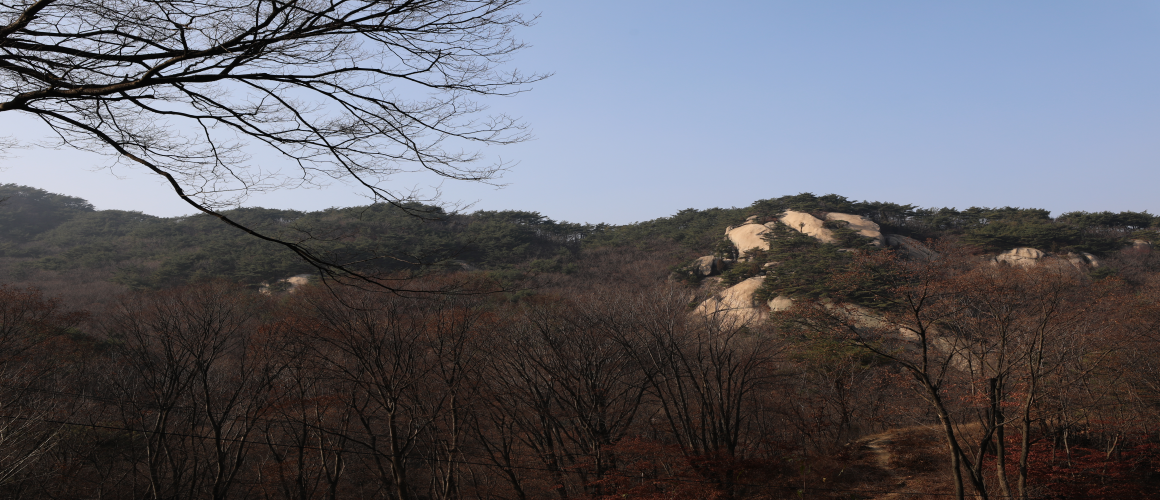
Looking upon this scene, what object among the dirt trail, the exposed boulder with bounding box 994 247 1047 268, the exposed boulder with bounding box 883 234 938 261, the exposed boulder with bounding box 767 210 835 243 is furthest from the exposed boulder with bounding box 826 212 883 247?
the dirt trail

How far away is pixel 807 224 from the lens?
36125 mm

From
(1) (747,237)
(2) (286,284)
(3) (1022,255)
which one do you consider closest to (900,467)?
(1) (747,237)

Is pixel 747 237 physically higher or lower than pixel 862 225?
lower

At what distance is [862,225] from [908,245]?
274cm

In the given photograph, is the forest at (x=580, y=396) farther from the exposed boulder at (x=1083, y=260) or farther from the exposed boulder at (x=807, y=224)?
the exposed boulder at (x=807, y=224)

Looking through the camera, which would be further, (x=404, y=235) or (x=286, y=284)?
(x=404, y=235)

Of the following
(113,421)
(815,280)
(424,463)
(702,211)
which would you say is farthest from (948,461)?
(702,211)

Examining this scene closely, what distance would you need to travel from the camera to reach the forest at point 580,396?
12812 millimetres

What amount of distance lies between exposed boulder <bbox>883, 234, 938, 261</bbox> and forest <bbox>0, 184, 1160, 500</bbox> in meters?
10.6

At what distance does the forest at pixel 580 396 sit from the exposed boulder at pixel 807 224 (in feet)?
32.0

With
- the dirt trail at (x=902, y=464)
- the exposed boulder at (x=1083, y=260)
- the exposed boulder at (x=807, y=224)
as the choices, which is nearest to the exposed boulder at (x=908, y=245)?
the exposed boulder at (x=807, y=224)

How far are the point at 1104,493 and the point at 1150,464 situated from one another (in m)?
2.19

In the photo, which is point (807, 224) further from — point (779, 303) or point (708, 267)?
point (779, 303)

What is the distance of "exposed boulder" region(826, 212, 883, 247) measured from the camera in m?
33.4
